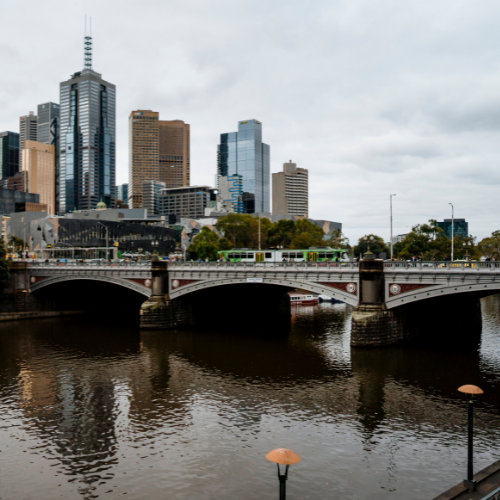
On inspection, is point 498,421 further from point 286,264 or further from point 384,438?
point 286,264

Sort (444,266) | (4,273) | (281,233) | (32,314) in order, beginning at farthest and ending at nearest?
1. (281,233)
2. (32,314)
3. (4,273)
4. (444,266)

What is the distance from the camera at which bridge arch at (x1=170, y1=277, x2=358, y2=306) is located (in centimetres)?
4431

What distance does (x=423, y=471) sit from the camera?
1966 centimetres

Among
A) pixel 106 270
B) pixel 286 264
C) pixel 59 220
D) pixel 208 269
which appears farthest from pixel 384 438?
pixel 59 220

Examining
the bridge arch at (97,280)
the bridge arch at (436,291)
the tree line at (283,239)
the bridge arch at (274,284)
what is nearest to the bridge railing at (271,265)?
the bridge arch at (274,284)

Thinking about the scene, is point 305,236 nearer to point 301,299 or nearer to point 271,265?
point 301,299

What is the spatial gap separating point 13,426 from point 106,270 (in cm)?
3688

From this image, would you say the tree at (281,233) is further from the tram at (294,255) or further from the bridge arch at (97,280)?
the bridge arch at (97,280)

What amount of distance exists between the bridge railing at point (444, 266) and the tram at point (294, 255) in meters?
17.6

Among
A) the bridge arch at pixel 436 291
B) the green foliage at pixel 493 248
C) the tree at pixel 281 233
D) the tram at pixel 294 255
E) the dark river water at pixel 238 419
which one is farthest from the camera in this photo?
the tree at pixel 281 233

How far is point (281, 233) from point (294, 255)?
59.6 metres

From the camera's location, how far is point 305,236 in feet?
397

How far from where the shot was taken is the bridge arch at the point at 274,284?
44.3m

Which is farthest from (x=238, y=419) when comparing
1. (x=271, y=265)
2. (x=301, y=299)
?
(x=301, y=299)
